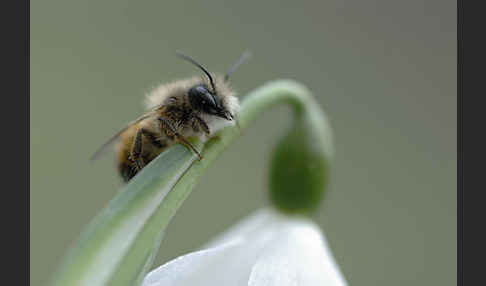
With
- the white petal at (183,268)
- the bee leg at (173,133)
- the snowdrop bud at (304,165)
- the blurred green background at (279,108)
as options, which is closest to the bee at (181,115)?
the bee leg at (173,133)

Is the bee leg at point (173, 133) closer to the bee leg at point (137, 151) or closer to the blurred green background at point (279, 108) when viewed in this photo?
the bee leg at point (137, 151)

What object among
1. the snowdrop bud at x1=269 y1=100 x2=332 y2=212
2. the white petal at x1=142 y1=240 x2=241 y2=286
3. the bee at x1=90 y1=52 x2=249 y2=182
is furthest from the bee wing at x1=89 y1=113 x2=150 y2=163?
the snowdrop bud at x1=269 y1=100 x2=332 y2=212

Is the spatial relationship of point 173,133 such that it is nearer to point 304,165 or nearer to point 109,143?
point 109,143

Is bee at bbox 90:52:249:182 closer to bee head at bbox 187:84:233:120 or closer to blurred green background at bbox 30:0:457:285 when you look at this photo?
bee head at bbox 187:84:233:120

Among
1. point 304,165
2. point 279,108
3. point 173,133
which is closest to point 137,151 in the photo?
point 173,133

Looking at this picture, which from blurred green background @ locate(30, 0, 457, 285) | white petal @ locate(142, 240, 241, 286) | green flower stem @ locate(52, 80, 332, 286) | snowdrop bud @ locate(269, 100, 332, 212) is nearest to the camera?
green flower stem @ locate(52, 80, 332, 286)

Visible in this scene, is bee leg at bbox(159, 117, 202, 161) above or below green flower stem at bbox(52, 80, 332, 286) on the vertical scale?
above
